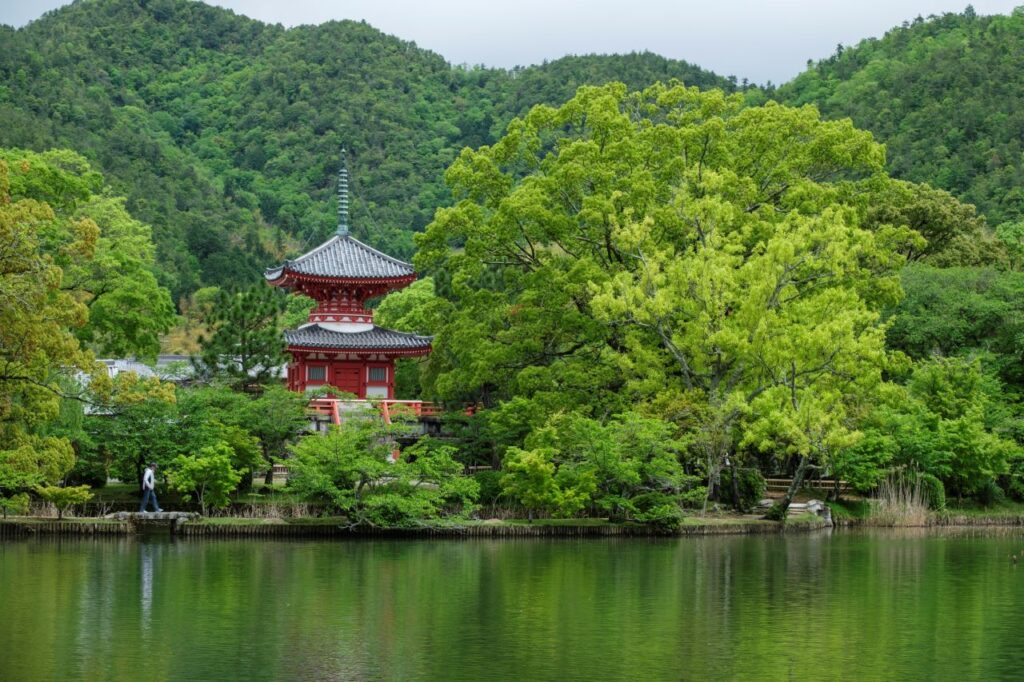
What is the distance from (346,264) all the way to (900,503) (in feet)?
56.3

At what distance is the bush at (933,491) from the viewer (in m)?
32.9

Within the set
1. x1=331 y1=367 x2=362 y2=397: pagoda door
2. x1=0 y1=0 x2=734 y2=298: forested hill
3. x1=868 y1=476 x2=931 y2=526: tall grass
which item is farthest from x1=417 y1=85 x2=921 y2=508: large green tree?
x1=0 y1=0 x2=734 y2=298: forested hill

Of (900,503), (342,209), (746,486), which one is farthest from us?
(342,209)

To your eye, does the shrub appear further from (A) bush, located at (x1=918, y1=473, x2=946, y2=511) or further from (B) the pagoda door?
(A) bush, located at (x1=918, y1=473, x2=946, y2=511)

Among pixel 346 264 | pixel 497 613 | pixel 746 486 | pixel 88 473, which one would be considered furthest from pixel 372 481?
pixel 346 264

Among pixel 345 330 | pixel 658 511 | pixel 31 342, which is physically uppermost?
pixel 345 330

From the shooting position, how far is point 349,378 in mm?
39688

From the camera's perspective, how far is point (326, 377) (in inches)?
1564

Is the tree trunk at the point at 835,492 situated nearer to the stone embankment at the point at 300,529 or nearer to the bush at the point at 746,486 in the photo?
the bush at the point at 746,486

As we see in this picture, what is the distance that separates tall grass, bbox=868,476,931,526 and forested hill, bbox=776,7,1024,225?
78.5 feet

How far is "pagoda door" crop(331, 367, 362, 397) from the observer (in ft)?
130

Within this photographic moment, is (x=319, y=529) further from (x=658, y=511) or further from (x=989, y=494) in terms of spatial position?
(x=989, y=494)

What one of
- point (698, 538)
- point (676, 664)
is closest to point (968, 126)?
point (698, 538)

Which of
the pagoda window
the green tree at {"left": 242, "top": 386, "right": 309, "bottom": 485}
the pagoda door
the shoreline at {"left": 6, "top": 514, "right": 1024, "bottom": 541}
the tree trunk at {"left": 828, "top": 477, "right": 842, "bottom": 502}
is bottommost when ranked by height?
the shoreline at {"left": 6, "top": 514, "right": 1024, "bottom": 541}
